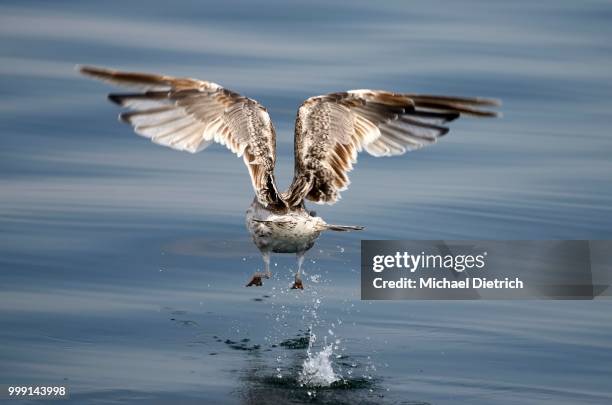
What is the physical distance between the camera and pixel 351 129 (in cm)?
1471

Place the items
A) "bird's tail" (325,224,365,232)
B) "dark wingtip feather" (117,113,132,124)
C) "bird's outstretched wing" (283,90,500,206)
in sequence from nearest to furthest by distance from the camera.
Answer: "bird's tail" (325,224,365,232), "dark wingtip feather" (117,113,132,124), "bird's outstretched wing" (283,90,500,206)

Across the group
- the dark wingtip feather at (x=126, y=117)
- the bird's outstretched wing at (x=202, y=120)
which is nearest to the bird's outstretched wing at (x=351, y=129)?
the bird's outstretched wing at (x=202, y=120)

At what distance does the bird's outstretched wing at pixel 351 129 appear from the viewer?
47.4ft

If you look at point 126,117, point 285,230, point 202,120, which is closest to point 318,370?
point 285,230

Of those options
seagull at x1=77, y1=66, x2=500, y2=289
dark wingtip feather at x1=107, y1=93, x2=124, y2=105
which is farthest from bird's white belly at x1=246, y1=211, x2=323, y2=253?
dark wingtip feather at x1=107, y1=93, x2=124, y2=105

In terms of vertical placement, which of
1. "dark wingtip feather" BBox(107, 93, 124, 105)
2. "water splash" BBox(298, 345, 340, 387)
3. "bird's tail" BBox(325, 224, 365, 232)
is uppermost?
"dark wingtip feather" BBox(107, 93, 124, 105)

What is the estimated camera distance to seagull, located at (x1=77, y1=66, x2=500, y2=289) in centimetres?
1392

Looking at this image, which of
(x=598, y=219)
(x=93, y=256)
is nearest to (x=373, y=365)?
(x=93, y=256)

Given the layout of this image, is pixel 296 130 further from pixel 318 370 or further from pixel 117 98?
pixel 318 370

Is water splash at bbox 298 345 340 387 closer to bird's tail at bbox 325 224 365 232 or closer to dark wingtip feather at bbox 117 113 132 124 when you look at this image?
bird's tail at bbox 325 224 365 232

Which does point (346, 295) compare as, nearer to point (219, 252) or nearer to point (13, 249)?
point (219, 252)

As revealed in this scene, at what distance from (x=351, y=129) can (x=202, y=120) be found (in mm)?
1387

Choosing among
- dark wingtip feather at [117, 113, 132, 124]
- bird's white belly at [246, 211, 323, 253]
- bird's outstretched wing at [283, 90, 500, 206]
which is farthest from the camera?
bird's outstretched wing at [283, 90, 500, 206]

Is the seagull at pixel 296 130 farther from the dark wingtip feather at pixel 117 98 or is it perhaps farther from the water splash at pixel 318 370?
the water splash at pixel 318 370
